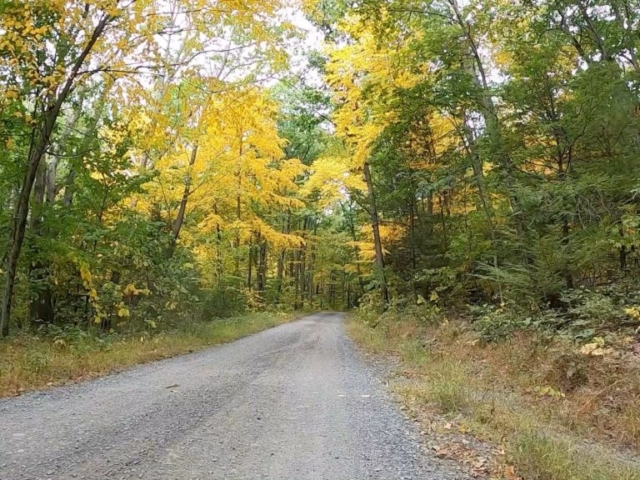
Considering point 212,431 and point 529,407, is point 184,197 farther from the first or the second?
point 529,407

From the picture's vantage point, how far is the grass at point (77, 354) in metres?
6.67

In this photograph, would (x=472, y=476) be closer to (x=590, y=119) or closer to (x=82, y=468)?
(x=82, y=468)

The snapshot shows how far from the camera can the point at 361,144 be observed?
15750 millimetres

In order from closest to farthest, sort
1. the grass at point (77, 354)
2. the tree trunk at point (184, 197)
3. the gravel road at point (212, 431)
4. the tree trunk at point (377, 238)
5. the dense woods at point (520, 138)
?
the gravel road at point (212, 431), the grass at point (77, 354), the dense woods at point (520, 138), the tree trunk at point (184, 197), the tree trunk at point (377, 238)

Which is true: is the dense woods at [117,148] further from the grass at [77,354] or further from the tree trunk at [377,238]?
the tree trunk at [377,238]

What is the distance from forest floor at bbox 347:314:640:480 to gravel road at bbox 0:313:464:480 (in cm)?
42

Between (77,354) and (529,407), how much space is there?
7.33 meters

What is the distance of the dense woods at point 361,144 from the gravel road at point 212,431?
12.4 feet

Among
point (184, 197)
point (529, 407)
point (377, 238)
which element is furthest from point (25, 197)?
point (377, 238)

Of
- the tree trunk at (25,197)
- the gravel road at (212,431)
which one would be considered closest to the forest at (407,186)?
the tree trunk at (25,197)

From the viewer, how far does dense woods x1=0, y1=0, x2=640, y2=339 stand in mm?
8234

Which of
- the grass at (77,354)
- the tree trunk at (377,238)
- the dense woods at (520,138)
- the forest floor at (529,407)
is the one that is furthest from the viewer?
the tree trunk at (377,238)

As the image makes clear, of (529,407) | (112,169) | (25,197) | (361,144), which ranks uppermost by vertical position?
(361,144)

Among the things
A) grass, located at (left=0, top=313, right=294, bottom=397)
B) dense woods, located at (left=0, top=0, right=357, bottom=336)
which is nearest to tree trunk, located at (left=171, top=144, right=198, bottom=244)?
dense woods, located at (left=0, top=0, right=357, bottom=336)
